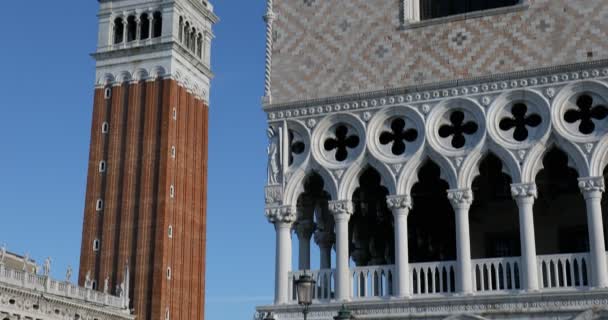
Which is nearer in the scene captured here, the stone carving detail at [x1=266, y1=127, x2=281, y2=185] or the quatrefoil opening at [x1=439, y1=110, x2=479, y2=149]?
the quatrefoil opening at [x1=439, y1=110, x2=479, y2=149]

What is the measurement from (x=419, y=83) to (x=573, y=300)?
481 cm

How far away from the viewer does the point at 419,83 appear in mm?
16797

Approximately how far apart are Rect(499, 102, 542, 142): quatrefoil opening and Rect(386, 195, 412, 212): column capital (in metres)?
2.11

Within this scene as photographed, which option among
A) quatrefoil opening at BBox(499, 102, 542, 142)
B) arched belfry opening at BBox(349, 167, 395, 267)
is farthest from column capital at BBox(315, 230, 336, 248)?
quatrefoil opening at BBox(499, 102, 542, 142)

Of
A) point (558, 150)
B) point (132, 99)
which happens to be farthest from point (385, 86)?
point (132, 99)

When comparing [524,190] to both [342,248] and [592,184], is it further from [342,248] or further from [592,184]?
[342,248]

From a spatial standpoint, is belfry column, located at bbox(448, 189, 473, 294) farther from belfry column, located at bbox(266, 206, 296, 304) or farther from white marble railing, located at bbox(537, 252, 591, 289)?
belfry column, located at bbox(266, 206, 296, 304)

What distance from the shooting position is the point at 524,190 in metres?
15.6

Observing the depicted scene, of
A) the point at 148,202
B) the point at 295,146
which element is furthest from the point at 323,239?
the point at 148,202

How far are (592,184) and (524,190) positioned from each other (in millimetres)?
1126

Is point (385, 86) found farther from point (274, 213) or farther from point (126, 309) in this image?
point (126, 309)

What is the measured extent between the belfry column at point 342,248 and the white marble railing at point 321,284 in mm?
309

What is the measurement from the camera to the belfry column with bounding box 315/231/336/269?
19.7 m

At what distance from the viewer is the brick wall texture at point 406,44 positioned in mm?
15930
